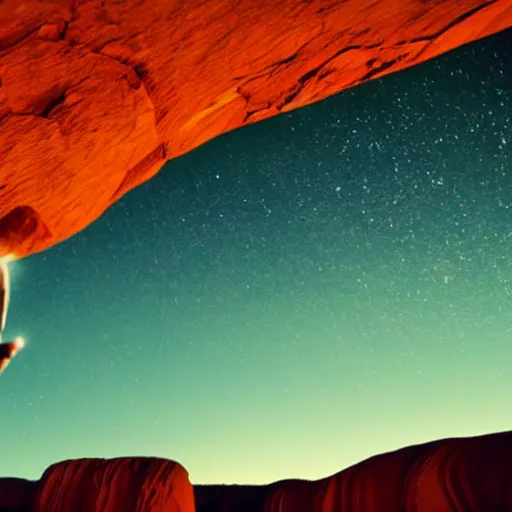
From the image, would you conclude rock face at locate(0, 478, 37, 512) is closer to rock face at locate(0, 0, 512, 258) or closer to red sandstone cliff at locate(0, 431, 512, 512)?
red sandstone cliff at locate(0, 431, 512, 512)

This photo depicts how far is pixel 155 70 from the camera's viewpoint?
14.6ft

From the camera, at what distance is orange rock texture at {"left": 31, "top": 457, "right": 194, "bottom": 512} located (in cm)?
372

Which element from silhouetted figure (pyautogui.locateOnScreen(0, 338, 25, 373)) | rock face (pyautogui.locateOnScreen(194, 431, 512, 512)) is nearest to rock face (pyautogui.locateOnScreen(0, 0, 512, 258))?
silhouetted figure (pyautogui.locateOnScreen(0, 338, 25, 373))

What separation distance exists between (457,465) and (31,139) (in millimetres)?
3996

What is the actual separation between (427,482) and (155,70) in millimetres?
3534

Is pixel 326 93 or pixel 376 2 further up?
pixel 376 2

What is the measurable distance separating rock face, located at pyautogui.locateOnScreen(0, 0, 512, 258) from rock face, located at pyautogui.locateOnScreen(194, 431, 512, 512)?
3160mm

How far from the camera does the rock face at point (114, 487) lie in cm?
372

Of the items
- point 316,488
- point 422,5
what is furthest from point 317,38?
point 316,488

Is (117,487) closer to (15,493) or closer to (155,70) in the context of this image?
(15,493)

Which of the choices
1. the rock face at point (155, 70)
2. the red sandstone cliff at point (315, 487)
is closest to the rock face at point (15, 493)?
the red sandstone cliff at point (315, 487)

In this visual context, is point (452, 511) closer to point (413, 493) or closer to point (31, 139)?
point (413, 493)

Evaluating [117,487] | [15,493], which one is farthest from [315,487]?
[15,493]

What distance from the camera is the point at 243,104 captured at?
5.20 metres
